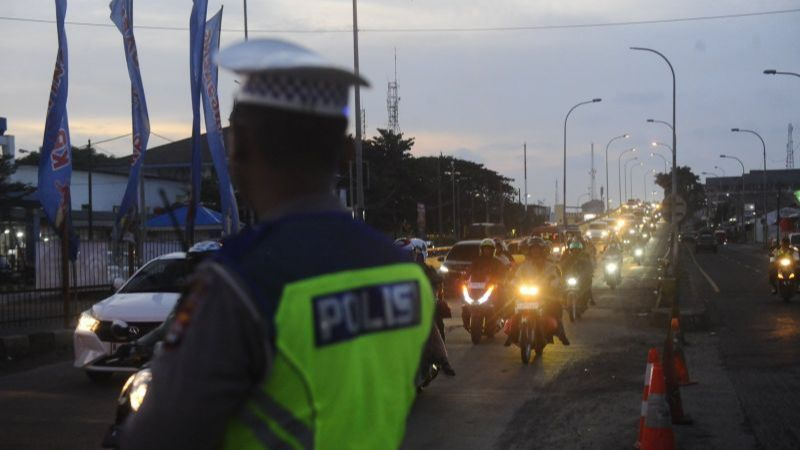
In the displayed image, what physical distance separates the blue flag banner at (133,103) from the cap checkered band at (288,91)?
17.8 metres

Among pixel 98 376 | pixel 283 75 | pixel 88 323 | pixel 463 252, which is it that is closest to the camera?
pixel 283 75

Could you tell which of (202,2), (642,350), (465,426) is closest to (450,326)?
(642,350)

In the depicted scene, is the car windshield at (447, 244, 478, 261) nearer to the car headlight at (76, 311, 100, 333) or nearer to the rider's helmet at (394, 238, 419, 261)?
the rider's helmet at (394, 238, 419, 261)

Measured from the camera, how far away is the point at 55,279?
2638 cm

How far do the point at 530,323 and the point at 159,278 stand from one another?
5.52 m

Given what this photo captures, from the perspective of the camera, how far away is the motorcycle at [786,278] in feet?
88.3

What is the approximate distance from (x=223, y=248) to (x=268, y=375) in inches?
11.1

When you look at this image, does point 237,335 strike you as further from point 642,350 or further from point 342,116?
point 642,350

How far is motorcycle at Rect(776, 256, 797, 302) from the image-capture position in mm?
26906

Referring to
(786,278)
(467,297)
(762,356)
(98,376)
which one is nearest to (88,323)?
(98,376)

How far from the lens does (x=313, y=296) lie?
1905 mm

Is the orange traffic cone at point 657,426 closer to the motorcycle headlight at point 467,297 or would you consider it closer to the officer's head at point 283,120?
the officer's head at point 283,120

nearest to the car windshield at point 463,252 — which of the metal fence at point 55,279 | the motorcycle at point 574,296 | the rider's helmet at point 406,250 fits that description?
the motorcycle at point 574,296

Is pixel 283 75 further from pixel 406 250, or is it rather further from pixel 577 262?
pixel 577 262
